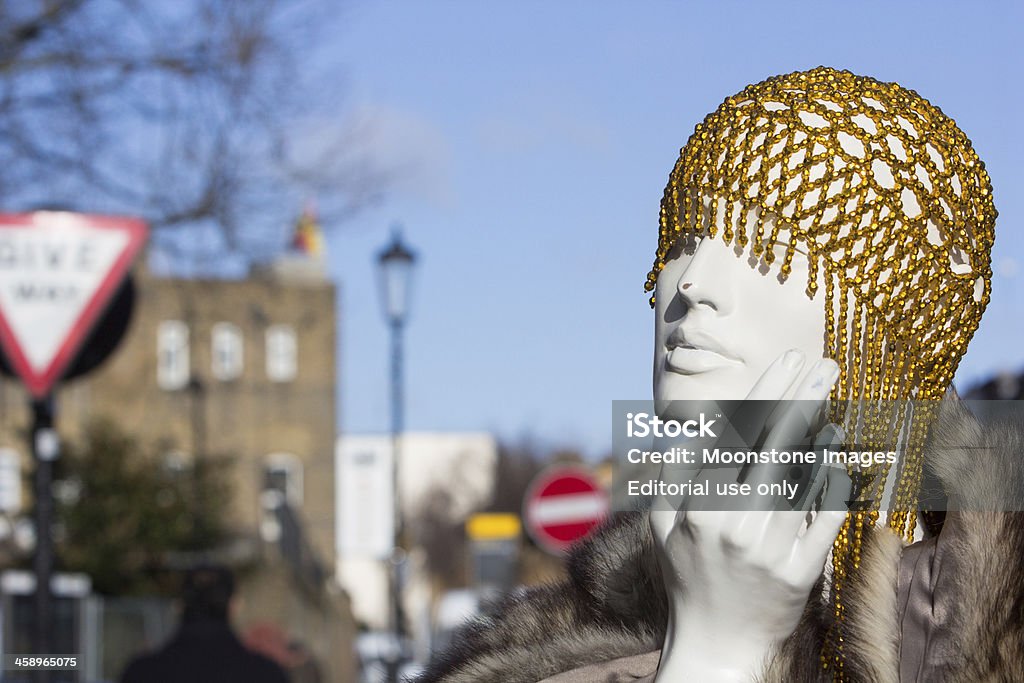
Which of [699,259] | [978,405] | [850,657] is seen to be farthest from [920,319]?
[850,657]

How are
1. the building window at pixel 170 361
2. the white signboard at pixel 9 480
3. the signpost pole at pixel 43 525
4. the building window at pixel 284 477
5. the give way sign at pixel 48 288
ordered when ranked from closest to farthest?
the give way sign at pixel 48 288, the signpost pole at pixel 43 525, the white signboard at pixel 9 480, the building window at pixel 170 361, the building window at pixel 284 477

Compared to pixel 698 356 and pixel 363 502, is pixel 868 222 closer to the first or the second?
pixel 698 356

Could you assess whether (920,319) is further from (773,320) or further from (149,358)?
(149,358)

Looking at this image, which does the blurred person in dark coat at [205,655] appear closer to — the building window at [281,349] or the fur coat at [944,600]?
the fur coat at [944,600]

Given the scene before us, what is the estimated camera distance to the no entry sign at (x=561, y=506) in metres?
9.98

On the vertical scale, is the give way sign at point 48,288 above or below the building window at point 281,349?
above

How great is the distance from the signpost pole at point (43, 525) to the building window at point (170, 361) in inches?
1455

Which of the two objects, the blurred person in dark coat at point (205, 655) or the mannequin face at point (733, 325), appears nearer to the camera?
the mannequin face at point (733, 325)

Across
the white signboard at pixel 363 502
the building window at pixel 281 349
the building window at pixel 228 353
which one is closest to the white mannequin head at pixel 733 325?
the building window at pixel 228 353

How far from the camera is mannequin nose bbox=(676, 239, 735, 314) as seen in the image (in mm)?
2277

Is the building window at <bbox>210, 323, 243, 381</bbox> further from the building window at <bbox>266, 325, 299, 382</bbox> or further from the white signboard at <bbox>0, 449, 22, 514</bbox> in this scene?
the white signboard at <bbox>0, 449, 22, 514</bbox>

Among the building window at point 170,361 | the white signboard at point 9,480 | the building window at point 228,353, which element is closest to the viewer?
the white signboard at point 9,480

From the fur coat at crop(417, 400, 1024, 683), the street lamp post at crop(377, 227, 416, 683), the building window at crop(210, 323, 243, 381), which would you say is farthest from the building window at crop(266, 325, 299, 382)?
the fur coat at crop(417, 400, 1024, 683)

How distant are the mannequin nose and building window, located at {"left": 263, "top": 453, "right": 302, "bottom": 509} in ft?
136
